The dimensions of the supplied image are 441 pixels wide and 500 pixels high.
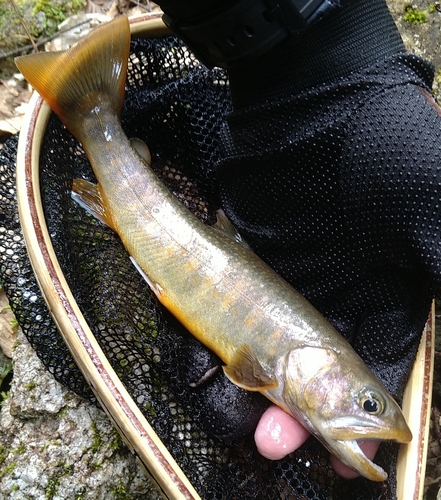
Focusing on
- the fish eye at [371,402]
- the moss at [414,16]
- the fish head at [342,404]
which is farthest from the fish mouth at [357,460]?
the moss at [414,16]

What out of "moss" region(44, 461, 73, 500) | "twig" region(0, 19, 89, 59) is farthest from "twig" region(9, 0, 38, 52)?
"moss" region(44, 461, 73, 500)

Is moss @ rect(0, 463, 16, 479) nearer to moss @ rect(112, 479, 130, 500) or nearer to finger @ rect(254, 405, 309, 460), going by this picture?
moss @ rect(112, 479, 130, 500)

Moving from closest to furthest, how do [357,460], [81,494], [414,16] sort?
[357,460] → [81,494] → [414,16]

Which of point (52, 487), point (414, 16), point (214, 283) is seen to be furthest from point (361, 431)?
point (414, 16)

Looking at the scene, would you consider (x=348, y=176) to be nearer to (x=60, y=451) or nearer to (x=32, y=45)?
(x=60, y=451)

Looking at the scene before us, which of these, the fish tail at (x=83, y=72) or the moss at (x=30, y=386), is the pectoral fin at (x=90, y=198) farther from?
the moss at (x=30, y=386)

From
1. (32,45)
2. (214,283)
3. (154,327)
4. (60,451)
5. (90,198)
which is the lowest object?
(60,451)
